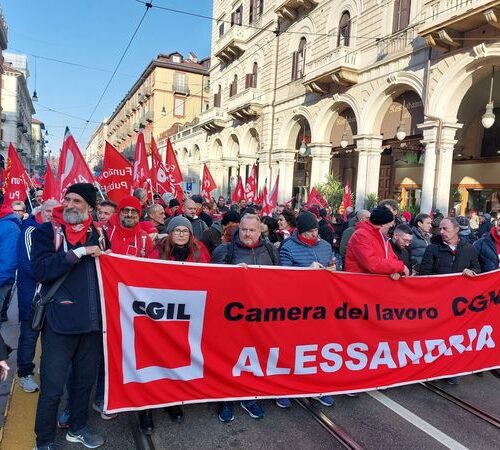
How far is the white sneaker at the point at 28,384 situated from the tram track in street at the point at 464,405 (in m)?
3.84

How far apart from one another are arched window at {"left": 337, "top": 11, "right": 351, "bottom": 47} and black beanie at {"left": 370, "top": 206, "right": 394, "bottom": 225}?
15846 millimetres

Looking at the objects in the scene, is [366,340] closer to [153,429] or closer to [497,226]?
[153,429]

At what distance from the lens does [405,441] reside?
130 inches

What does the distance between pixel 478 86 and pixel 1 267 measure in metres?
15.8

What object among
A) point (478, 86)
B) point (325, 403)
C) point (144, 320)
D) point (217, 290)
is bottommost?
point (325, 403)

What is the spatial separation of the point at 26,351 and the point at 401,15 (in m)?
16.1

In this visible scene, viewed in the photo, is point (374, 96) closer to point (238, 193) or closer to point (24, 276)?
point (238, 193)

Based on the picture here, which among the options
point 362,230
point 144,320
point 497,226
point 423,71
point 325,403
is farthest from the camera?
point 423,71

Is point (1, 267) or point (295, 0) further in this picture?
point (295, 0)

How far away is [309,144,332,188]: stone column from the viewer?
65.0 ft

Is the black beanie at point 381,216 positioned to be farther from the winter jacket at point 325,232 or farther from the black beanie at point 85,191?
the winter jacket at point 325,232

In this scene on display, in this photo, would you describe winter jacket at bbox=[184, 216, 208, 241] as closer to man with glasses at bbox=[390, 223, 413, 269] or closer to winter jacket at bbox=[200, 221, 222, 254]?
winter jacket at bbox=[200, 221, 222, 254]

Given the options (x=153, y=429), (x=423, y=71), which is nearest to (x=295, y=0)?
(x=423, y=71)

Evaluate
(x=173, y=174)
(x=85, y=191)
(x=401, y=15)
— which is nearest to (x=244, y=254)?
(x=85, y=191)
